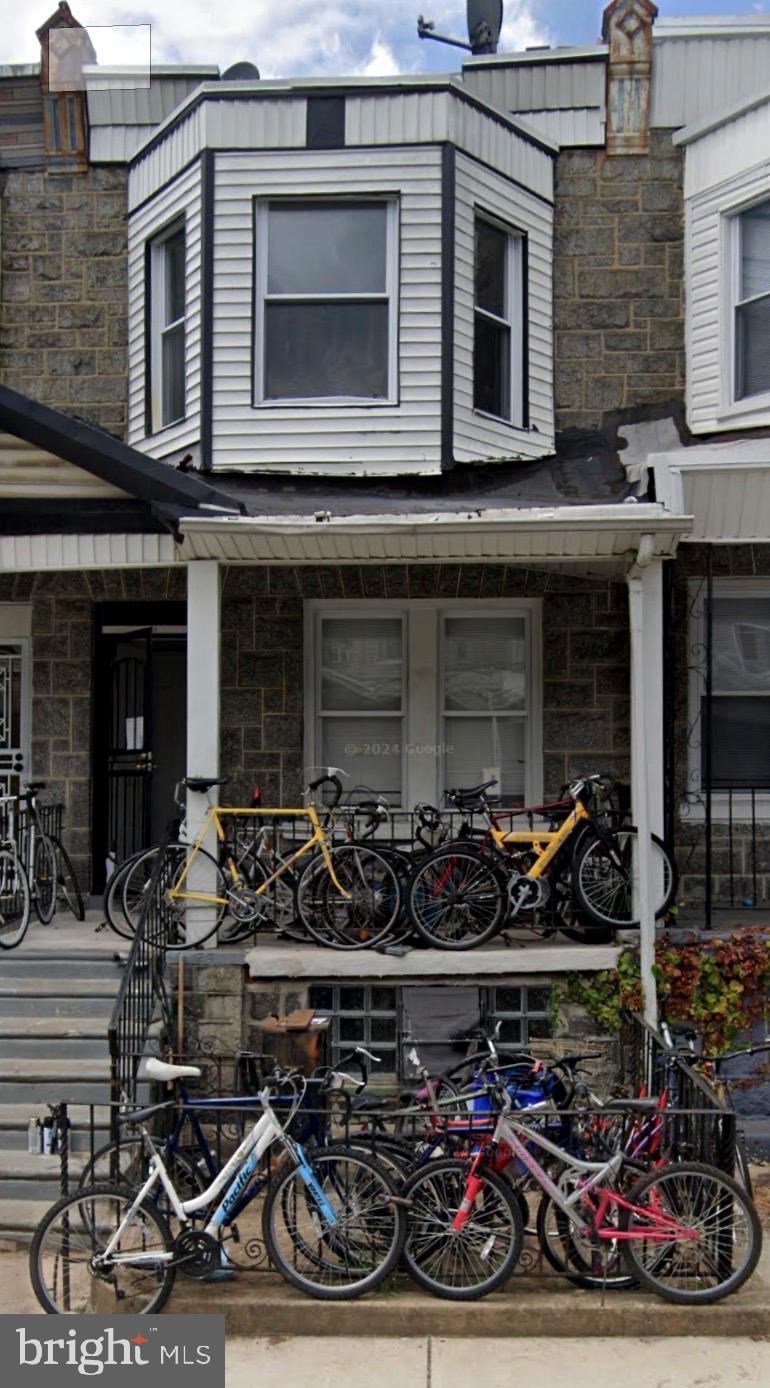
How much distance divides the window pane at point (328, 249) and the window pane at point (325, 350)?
0.16 m

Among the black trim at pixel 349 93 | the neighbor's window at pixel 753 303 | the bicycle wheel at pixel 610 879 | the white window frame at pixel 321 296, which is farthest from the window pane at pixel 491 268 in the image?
the bicycle wheel at pixel 610 879

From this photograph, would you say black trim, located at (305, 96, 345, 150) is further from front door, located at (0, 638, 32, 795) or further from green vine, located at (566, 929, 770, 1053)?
green vine, located at (566, 929, 770, 1053)

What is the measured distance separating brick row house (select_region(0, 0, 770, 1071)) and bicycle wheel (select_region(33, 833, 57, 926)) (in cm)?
77

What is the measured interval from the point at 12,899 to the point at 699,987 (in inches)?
179

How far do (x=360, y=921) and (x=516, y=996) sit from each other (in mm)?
1103

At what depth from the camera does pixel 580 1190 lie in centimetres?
598

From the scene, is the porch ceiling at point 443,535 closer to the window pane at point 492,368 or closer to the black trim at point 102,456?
the black trim at point 102,456

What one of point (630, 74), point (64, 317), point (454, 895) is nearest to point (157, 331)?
point (64, 317)

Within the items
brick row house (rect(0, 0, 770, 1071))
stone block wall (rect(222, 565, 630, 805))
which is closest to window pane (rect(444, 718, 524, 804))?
brick row house (rect(0, 0, 770, 1071))

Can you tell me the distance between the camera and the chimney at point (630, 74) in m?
11.0

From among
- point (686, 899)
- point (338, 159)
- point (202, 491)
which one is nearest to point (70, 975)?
point (202, 491)

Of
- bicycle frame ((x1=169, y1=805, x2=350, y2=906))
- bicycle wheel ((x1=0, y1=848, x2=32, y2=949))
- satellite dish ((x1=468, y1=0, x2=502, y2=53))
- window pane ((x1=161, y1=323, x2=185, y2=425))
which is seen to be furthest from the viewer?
satellite dish ((x1=468, y1=0, x2=502, y2=53))

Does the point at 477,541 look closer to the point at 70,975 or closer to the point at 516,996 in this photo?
the point at 516,996

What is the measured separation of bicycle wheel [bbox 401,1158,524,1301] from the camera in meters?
5.95
